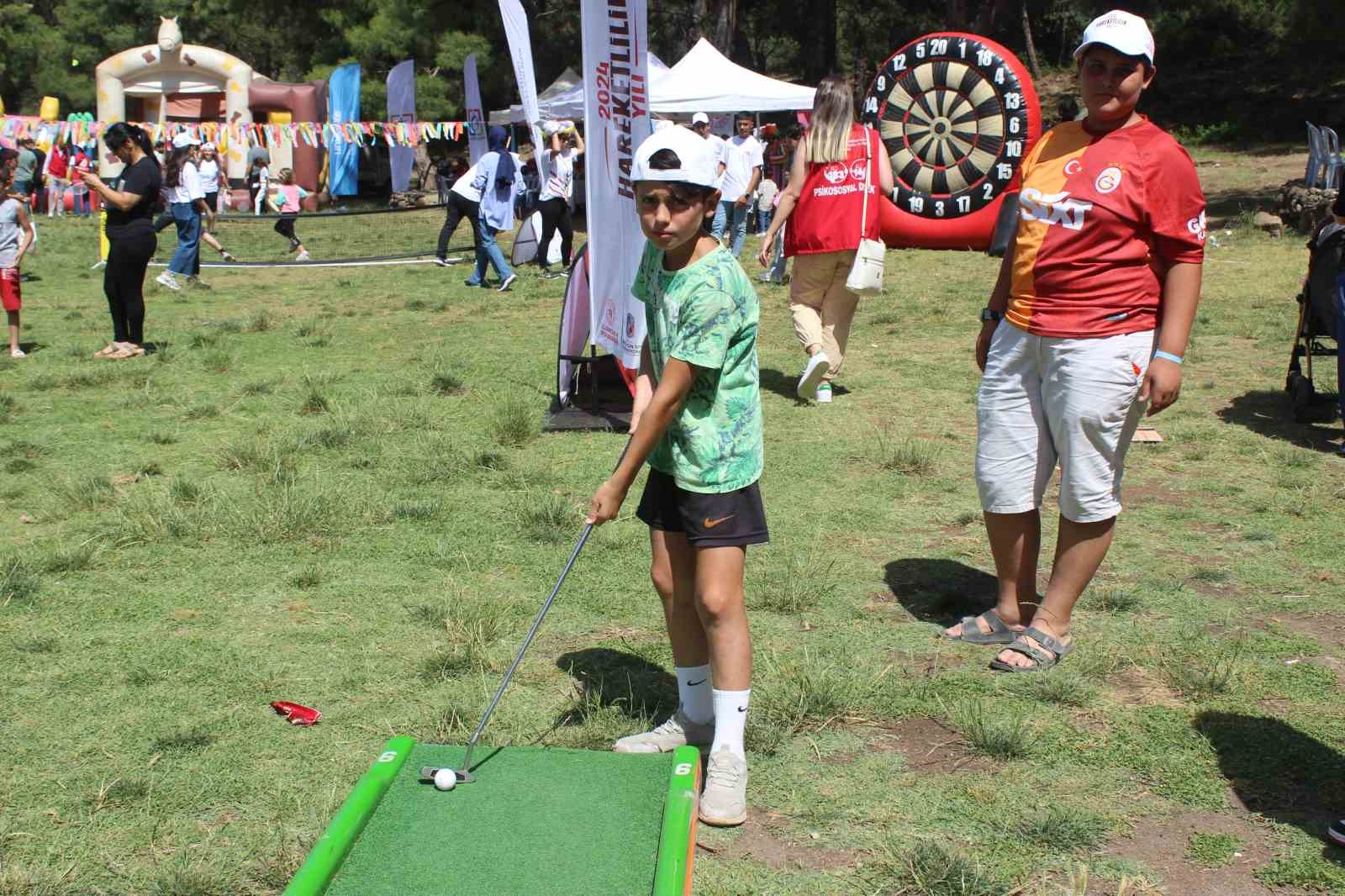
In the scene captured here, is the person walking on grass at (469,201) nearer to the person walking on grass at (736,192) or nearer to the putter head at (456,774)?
the person walking on grass at (736,192)

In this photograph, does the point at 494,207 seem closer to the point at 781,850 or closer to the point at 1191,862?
the point at 781,850

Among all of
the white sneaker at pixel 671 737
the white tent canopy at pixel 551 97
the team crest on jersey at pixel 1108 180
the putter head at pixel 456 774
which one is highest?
the white tent canopy at pixel 551 97

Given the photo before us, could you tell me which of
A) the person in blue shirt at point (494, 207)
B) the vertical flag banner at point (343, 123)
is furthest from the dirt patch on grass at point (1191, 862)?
the vertical flag banner at point (343, 123)

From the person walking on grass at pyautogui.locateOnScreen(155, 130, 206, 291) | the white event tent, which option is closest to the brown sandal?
the person walking on grass at pyautogui.locateOnScreen(155, 130, 206, 291)

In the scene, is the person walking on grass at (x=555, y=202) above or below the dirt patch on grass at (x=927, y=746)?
above

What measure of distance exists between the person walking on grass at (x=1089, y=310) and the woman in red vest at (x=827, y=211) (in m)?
3.66

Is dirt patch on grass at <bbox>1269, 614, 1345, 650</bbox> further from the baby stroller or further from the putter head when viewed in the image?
the baby stroller

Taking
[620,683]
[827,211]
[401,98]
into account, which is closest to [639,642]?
[620,683]

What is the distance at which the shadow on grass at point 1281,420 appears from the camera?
754 cm

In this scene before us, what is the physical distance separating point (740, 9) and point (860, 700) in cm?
4052

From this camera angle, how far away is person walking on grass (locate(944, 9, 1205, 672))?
156 inches

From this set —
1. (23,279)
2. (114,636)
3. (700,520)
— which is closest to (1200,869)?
(700,520)

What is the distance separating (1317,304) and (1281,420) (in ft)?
2.53

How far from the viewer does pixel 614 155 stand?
7.17 meters
